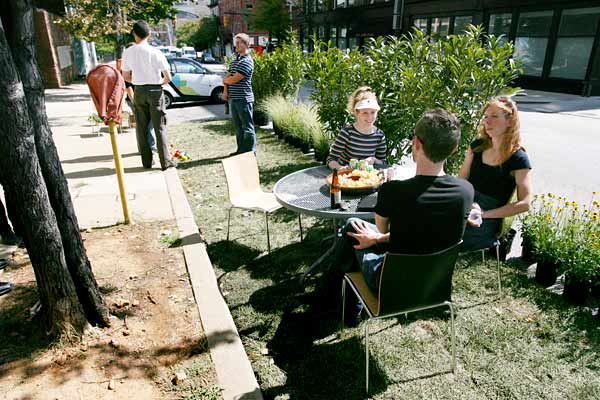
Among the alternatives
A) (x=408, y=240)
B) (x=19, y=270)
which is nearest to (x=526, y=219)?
(x=408, y=240)

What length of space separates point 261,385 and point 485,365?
152 centimetres

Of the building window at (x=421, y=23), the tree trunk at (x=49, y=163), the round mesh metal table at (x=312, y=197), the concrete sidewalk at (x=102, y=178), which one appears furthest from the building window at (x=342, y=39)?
the tree trunk at (x=49, y=163)

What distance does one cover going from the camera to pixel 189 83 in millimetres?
14508

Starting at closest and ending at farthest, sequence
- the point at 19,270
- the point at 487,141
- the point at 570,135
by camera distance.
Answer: the point at 487,141
the point at 19,270
the point at 570,135

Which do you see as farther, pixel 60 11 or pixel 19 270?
pixel 19 270

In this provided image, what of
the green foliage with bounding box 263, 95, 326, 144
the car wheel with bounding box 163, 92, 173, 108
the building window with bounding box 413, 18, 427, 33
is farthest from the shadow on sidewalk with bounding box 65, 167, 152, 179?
the building window with bounding box 413, 18, 427, 33

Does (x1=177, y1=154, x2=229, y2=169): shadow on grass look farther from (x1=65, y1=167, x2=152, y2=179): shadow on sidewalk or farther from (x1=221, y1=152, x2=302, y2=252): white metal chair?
(x1=221, y1=152, x2=302, y2=252): white metal chair

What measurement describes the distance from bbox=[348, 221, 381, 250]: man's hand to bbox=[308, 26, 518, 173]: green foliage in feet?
7.93

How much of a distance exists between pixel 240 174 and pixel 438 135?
266 centimetres

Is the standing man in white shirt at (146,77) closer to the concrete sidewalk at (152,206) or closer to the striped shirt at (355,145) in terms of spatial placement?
the concrete sidewalk at (152,206)

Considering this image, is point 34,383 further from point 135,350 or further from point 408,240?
point 408,240

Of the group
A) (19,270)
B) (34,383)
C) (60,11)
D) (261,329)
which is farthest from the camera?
(19,270)

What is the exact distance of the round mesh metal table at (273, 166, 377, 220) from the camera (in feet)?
10.3

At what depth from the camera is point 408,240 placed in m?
2.43
